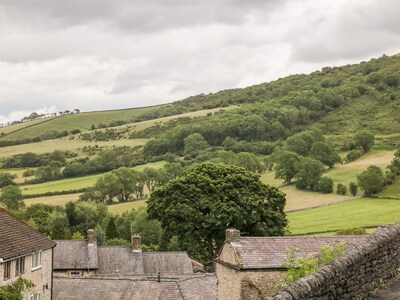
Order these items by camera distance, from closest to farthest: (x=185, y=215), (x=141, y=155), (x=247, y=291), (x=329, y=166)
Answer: (x=247, y=291), (x=185, y=215), (x=329, y=166), (x=141, y=155)

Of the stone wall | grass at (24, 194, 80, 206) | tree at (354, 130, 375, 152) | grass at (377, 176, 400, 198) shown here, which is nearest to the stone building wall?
the stone wall

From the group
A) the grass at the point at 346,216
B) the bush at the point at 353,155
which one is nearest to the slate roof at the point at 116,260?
the grass at the point at 346,216

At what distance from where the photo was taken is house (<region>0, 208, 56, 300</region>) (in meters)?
29.0

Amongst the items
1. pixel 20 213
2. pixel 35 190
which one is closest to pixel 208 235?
pixel 20 213

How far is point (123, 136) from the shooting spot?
192000 mm

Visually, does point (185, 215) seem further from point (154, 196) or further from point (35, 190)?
point (35, 190)

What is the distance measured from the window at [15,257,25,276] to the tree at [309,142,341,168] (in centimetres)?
9406

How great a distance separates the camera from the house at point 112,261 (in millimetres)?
53031

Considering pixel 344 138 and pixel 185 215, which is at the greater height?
pixel 344 138

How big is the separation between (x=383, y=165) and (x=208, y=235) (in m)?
63.5

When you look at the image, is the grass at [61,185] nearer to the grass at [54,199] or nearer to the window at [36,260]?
the grass at [54,199]

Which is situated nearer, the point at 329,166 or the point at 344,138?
the point at 329,166

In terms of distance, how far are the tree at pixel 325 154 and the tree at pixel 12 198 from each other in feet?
206

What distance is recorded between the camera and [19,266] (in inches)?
1192
